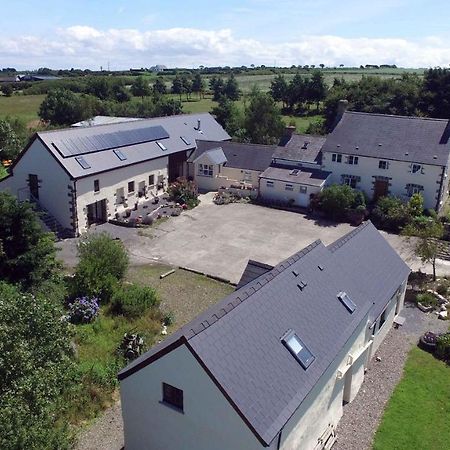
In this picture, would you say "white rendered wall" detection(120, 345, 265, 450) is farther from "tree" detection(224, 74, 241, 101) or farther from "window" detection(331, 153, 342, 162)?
"tree" detection(224, 74, 241, 101)

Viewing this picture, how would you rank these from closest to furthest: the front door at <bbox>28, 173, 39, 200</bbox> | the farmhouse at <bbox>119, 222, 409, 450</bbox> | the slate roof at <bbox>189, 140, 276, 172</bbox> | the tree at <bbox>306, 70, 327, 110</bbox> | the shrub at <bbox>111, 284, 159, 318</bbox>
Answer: the farmhouse at <bbox>119, 222, 409, 450</bbox>, the shrub at <bbox>111, 284, 159, 318</bbox>, the front door at <bbox>28, 173, 39, 200</bbox>, the slate roof at <bbox>189, 140, 276, 172</bbox>, the tree at <bbox>306, 70, 327, 110</bbox>

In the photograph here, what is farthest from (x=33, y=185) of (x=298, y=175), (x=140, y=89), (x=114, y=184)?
(x=140, y=89)

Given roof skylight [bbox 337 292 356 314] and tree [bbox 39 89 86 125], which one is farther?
tree [bbox 39 89 86 125]

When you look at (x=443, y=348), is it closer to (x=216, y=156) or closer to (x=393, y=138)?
(x=393, y=138)

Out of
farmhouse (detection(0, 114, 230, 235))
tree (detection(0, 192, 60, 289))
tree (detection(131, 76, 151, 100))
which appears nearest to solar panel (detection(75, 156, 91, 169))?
farmhouse (detection(0, 114, 230, 235))

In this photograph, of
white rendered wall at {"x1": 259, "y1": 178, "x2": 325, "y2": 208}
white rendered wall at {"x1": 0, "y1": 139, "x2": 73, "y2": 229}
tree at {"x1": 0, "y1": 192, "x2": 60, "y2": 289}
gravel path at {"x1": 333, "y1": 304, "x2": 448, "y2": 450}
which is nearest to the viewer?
gravel path at {"x1": 333, "y1": 304, "x2": 448, "y2": 450}

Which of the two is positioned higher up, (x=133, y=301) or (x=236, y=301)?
(x=236, y=301)
